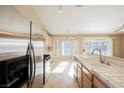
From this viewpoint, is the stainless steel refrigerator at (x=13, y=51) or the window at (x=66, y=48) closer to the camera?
the stainless steel refrigerator at (x=13, y=51)

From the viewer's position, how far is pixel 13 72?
139 cm

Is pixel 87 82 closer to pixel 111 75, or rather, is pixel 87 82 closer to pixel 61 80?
pixel 111 75

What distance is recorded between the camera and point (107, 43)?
435 inches

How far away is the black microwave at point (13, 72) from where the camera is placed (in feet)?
3.94

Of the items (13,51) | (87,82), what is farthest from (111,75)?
(13,51)

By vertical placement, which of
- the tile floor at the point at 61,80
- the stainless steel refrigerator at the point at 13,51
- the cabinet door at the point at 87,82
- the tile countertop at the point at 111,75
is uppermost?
the stainless steel refrigerator at the point at 13,51

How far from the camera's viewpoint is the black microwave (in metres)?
1.20

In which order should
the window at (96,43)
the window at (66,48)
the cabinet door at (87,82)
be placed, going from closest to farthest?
the cabinet door at (87,82) < the window at (96,43) < the window at (66,48)

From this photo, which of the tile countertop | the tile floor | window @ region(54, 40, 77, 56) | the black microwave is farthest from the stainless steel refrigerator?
window @ region(54, 40, 77, 56)

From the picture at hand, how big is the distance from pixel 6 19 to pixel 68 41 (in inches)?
394

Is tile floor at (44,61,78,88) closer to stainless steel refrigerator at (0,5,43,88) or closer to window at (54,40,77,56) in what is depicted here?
stainless steel refrigerator at (0,5,43,88)

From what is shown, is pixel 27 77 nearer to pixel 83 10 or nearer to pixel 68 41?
pixel 83 10

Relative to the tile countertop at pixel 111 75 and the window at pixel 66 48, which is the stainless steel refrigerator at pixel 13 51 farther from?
the window at pixel 66 48

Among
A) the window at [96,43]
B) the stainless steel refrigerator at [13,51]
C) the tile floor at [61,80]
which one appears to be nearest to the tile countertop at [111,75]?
the stainless steel refrigerator at [13,51]
